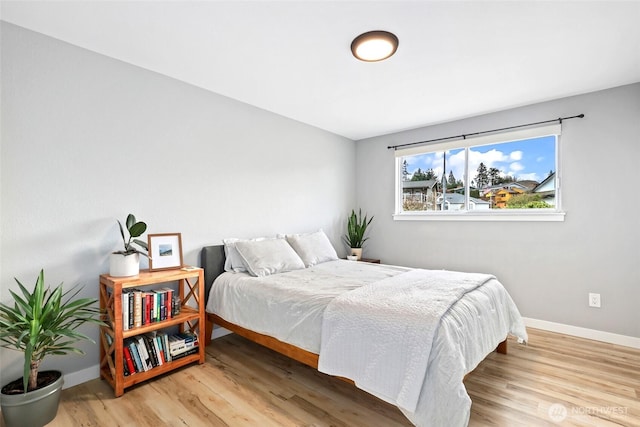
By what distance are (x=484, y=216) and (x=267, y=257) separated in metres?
2.59

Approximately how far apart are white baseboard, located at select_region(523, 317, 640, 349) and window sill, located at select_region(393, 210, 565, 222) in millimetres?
1096

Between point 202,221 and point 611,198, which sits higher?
point 611,198

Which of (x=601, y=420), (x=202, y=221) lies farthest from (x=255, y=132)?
(x=601, y=420)

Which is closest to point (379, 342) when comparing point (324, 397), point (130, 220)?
point (324, 397)

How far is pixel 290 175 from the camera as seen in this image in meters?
3.83

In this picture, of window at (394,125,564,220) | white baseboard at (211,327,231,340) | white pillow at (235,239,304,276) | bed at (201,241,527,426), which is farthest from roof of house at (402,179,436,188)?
white baseboard at (211,327,231,340)

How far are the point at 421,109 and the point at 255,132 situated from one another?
1.90 metres

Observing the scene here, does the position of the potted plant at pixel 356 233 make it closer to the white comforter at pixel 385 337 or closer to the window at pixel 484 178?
the window at pixel 484 178

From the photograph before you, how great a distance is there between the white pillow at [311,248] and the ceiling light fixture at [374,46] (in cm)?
197

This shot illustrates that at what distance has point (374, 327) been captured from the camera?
5.77 feet

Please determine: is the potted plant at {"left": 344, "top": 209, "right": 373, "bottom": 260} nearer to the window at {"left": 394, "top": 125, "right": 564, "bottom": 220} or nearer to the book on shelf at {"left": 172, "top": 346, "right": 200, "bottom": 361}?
the window at {"left": 394, "top": 125, "right": 564, "bottom": 220}

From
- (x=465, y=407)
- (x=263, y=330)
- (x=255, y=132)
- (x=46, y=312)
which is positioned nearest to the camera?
(x=465, y=407)

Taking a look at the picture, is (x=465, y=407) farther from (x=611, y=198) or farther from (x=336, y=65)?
(x=611, y=198)

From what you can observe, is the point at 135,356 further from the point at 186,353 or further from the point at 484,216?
the point at 484,216
